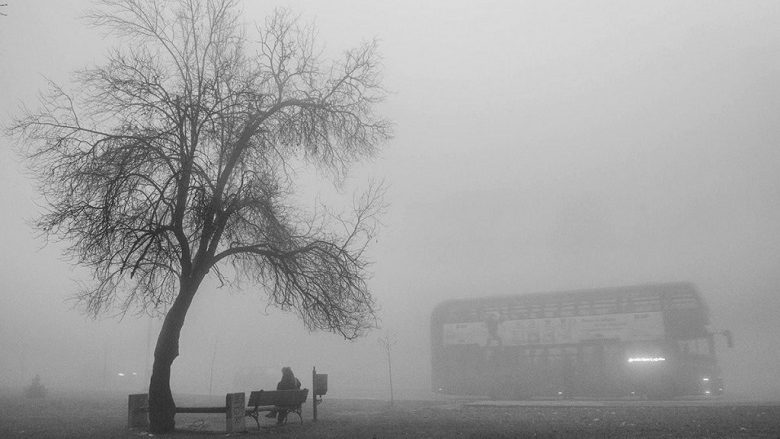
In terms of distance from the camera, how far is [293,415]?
1714cm

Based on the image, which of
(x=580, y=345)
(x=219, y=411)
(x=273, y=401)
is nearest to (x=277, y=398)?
(x=273, y=401)

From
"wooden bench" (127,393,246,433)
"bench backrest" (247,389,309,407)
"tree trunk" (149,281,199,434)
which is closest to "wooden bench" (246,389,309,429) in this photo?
"bench backrest" (247,389,309,407)

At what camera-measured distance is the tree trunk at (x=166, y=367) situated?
12.2 m

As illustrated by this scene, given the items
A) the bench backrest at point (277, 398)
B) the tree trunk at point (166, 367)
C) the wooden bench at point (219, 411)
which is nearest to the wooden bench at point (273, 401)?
the bench backrest at point (277, 398)

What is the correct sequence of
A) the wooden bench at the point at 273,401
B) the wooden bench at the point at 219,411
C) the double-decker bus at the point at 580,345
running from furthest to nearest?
the double-decker bus at the point at 580,345 < the wooden bench at the point at 273,401 < the wooden bench at the point at 219,411

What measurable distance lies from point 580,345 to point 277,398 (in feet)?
71.8

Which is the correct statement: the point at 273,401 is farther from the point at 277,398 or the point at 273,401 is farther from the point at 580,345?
the point at 580,345

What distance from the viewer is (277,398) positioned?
44.1 feet

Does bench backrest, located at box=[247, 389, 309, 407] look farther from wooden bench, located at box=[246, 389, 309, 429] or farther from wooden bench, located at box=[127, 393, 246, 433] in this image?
wooden bench, located at box=[127, 393, 246, 433]

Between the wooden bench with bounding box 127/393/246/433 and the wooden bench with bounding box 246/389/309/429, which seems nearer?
the wooden bench with bounding box 127/393/246/433

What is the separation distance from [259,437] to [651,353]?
24.0m

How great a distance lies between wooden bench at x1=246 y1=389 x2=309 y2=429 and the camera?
12.8 meters

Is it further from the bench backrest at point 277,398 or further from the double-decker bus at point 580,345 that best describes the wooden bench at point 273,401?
the double-decker bus at point 580,345

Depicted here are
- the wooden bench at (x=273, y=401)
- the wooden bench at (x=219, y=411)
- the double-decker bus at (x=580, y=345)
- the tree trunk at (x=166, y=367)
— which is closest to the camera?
the wooden bench at (x=219, y=411)
